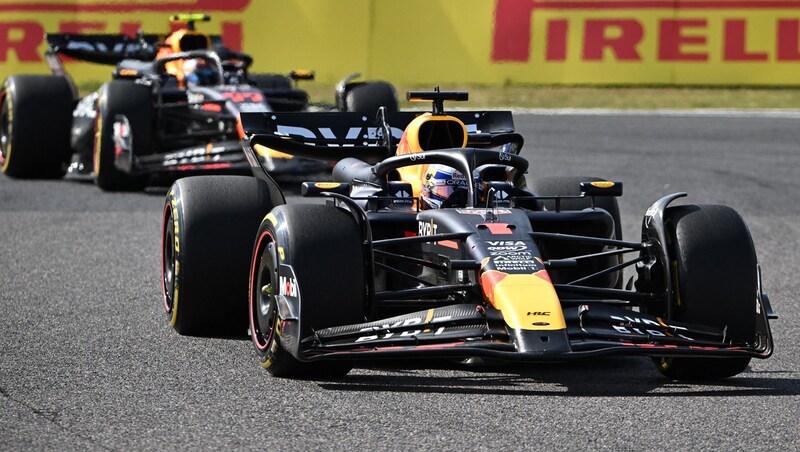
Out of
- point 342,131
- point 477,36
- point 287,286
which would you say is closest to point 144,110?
point 342,131

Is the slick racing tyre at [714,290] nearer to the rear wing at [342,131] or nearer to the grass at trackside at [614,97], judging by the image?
the rear wing at [342,131]

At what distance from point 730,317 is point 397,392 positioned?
1.58 metres

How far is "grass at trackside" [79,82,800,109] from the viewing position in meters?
23.0

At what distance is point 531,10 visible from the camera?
74.8 feet

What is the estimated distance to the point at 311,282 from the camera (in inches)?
257

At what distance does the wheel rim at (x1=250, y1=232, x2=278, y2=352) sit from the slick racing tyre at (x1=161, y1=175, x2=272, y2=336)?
494mm

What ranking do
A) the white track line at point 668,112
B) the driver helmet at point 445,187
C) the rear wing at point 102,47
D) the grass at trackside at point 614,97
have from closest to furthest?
the driver helmet at point 445,187
the rear wing at point 102,47
the white track line at point 668,112
the grass at trackside at point 614,97

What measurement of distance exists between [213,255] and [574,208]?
2.34 meters

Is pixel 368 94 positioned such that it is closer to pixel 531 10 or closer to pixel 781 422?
pixel 531 10

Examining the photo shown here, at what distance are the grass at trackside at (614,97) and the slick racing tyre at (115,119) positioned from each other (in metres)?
8.52

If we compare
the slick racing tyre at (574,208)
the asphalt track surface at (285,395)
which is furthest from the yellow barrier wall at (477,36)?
the slick racing tyre at (574,208)

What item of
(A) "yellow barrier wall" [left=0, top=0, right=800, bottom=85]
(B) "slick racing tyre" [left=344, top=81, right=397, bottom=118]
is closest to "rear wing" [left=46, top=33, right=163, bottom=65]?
(B) "slick racing tyre" [left=344, top=81, right=397, bottom=118]

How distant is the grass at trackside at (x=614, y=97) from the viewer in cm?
2295

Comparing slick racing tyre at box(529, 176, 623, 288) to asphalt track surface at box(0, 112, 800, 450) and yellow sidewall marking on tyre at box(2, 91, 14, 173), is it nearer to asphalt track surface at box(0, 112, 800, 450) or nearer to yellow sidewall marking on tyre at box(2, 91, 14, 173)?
asphalt track surface at box(0, 112, 800, 450)
